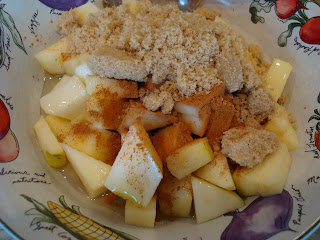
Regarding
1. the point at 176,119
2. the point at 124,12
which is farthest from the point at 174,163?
the point at 124,12

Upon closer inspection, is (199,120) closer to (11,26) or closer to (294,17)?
(294,17)

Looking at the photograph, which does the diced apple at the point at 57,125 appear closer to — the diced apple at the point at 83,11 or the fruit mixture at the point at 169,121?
the fruit mixture at the point at 169,121

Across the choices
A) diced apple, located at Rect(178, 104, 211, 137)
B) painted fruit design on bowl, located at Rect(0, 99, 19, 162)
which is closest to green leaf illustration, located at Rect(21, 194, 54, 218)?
painted fruit design on bowl, located at Rect(0, 99, 19, 162)

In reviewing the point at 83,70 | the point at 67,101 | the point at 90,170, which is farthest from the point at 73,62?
the point at 90,170

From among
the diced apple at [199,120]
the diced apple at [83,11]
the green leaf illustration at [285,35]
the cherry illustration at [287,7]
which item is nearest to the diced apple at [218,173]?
the diced apple at [199,120]

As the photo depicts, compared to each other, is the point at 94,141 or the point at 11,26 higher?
the point at 11,26
